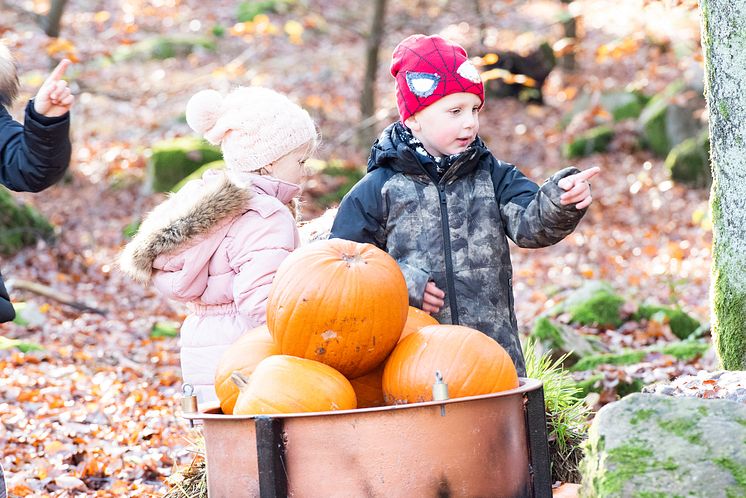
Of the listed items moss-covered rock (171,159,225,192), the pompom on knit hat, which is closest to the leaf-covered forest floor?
moss-covered rock (171,159,225,192)

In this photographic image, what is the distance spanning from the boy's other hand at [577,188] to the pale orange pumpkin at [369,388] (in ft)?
3.37

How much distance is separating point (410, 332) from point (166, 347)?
551 cm

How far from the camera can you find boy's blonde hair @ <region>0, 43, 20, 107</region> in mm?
4195

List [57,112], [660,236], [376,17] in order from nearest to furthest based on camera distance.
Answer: [57,112]
[660,236]
[376,17]

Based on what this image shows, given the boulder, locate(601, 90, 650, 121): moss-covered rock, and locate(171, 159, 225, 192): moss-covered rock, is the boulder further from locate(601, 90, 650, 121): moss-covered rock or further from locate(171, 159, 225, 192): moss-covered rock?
locate(601, 90, 650, 121): moss-covered rock

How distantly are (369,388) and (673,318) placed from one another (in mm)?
5316

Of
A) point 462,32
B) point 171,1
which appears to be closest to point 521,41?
point 462,32

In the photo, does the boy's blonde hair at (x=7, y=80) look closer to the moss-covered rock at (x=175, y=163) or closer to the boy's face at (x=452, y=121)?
the boy's face at (x=452, y=121)

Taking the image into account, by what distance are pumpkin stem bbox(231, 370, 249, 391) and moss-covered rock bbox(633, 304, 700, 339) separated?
5.61m

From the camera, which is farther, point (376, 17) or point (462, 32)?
point (462, 32)

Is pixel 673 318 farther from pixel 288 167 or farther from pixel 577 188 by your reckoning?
pixel 577 188

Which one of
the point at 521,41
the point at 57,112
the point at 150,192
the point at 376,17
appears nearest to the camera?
the point at 57,112

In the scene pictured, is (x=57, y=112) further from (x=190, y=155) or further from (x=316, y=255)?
(x=190, y=155)

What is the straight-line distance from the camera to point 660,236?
12188mm
